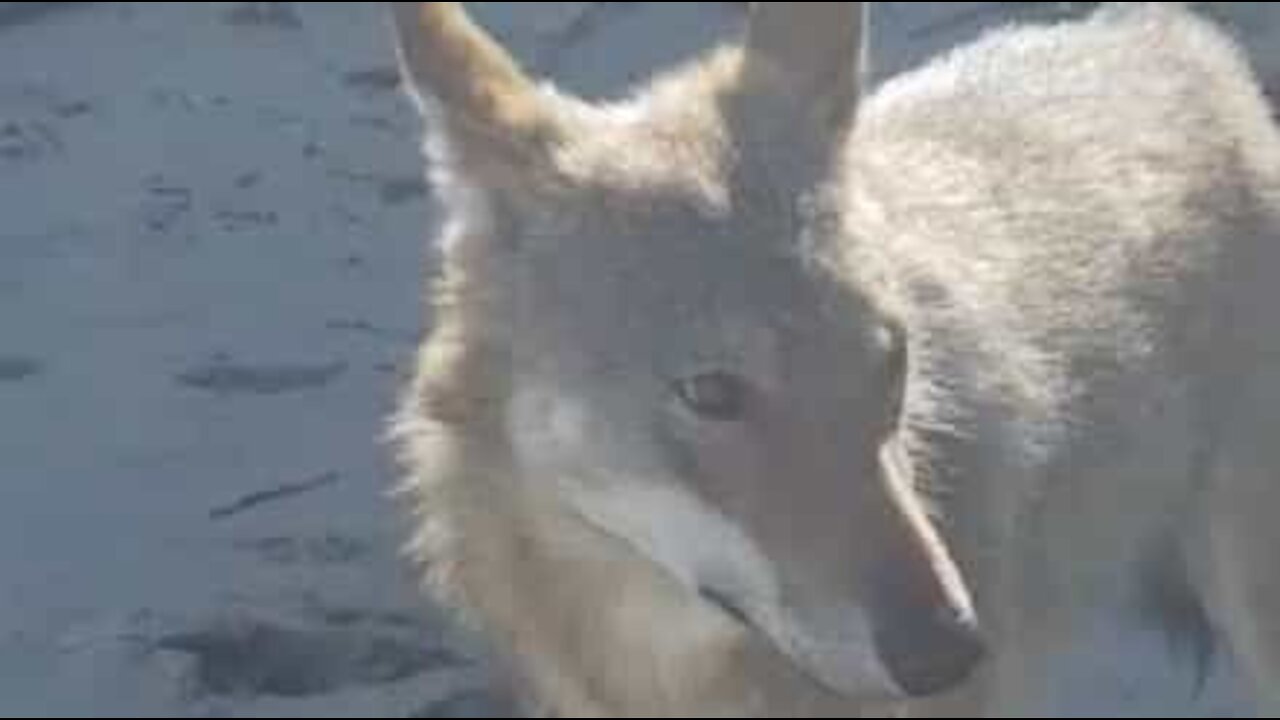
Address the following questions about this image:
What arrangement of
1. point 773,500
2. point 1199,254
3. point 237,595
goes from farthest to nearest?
point 237,595
point 1199,254
point 773,500

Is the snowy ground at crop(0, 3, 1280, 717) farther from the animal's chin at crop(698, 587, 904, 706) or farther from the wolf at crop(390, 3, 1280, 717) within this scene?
the animal's chin at crop(698, 587, 904, 706)

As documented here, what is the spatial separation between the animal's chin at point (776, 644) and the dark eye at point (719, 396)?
272 mm

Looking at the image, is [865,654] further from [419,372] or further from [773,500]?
[419,372]

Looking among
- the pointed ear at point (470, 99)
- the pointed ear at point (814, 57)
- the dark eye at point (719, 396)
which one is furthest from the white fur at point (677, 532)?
the pointed ear at point (814, 57)

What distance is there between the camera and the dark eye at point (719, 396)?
5.53m

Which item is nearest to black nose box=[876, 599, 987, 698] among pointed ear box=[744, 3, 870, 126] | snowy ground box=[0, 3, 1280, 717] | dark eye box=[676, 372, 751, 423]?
dark eye box=[676, 372, 751, 423]

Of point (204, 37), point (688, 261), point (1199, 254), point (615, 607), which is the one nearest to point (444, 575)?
point (615, 607)

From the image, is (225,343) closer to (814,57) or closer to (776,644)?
(814,57)

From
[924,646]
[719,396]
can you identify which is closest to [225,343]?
[719,396]

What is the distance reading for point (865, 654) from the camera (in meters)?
5.51

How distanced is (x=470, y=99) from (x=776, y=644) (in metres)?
0.88

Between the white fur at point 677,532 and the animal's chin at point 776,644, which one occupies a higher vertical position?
the white fur at point 677,532

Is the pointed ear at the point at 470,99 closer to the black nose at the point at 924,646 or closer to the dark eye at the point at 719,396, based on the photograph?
the dark eye at the point at 719,396

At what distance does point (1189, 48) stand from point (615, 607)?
1.68m
